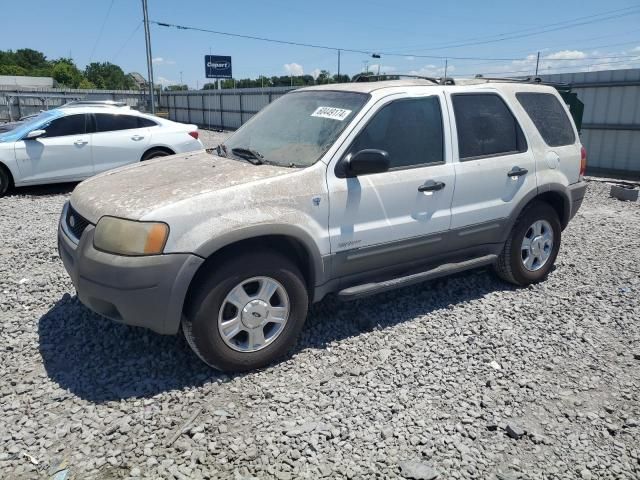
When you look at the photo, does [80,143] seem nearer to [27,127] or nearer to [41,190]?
[27,127]

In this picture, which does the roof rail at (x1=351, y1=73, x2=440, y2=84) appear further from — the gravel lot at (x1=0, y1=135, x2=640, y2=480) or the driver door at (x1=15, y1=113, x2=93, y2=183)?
the driver door at (x1=15, y1=113, x2=93, y2=183)

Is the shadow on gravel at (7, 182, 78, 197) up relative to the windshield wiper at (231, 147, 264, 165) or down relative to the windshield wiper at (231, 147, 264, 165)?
down

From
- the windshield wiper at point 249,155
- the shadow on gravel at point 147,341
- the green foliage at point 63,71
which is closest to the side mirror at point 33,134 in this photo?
the shadow on gravel at point 147,341

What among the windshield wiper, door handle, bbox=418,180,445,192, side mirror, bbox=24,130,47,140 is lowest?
door handle, bbox=418,180,445,192

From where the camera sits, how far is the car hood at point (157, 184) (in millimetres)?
3252

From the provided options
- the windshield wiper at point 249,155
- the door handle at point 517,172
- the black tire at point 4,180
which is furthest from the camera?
the black tire at point 4,180

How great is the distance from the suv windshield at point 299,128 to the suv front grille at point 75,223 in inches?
48.7

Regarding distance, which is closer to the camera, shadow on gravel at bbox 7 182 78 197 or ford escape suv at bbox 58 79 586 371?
ford escape suv at bbox 58 79 586 371

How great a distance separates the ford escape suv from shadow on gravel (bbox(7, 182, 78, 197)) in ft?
21.0

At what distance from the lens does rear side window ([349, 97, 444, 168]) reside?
12.7 ft

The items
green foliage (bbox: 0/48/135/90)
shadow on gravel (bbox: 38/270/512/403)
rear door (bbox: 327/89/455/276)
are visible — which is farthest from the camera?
green foliage (bbox: 0/48/135/90)

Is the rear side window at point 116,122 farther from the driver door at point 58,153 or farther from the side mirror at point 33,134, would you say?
the side mirror at point 33,134

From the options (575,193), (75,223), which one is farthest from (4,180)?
(575,193)

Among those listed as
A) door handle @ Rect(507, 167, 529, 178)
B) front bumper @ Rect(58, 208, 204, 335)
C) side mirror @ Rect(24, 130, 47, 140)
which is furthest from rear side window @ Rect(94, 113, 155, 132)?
door handle @ Rect(507, 167, 529, 178)
